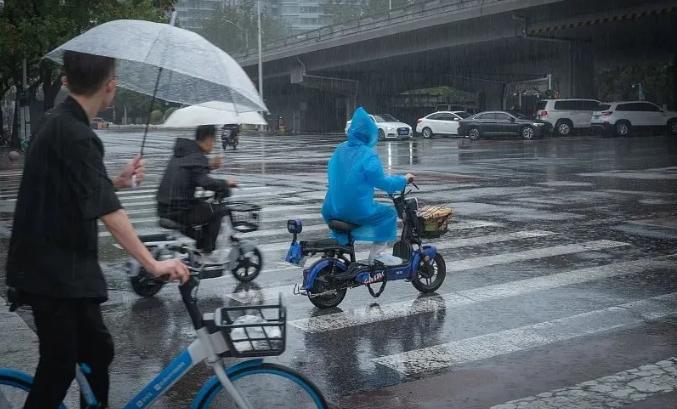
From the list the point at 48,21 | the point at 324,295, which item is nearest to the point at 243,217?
the point at 324,295

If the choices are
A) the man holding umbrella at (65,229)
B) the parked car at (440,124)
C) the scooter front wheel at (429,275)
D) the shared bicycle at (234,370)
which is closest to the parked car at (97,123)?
the man holding umbrella at (65,229)

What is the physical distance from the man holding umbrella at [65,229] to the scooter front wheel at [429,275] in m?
4.65

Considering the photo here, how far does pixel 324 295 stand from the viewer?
7.37m

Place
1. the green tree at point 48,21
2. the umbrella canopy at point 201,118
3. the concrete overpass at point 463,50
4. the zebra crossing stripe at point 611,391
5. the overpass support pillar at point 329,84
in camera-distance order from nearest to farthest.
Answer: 1. the zebra crossing stripe at point 611,391
2. the umbrella canopy at point 201,118
3. the green tree at point 48,21
4. the concrete overpass at point 463,50
5. the overpass support pillar at point 329,84

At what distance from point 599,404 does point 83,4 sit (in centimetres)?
3027

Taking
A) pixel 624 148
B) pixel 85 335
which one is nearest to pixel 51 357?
pixel 85 335

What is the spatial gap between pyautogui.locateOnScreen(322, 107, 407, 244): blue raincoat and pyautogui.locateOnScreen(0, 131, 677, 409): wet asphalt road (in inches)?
29.0

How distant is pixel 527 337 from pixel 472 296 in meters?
1.39

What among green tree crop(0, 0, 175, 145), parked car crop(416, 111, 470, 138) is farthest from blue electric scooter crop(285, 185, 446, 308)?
parked car crop(416, 111, 470, 138)

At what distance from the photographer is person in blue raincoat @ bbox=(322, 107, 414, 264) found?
707 centimetres

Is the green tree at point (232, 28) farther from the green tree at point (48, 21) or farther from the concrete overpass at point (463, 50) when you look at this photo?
the green tree at point (48, 21)

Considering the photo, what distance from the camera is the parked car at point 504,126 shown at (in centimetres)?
4031

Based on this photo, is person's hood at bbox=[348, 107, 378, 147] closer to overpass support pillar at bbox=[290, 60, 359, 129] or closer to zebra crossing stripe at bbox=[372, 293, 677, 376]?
zebra crossing stripe at bbox=[372, 293, 677, 376]

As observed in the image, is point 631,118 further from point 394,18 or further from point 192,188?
point 192,188
